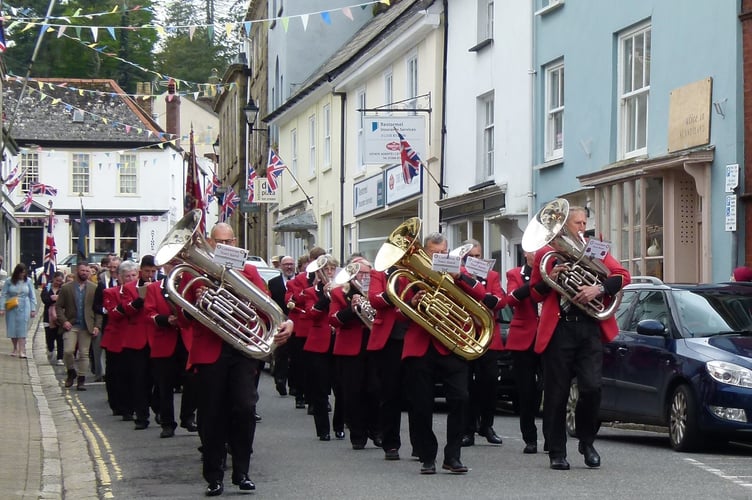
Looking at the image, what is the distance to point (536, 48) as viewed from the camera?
76.1 feet

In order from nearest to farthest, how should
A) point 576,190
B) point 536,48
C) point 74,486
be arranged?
point 74,486
point 576,190
point 536,48

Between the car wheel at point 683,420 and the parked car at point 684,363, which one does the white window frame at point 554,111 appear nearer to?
the parked car at point 684,363

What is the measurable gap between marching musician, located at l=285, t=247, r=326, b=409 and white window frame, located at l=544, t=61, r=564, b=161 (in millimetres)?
7302

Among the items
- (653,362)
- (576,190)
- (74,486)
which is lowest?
(74,486)

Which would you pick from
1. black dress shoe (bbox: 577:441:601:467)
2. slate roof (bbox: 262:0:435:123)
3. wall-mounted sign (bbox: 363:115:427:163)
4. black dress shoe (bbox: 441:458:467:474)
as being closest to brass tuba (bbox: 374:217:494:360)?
black dress shoe (bbox: 441:458:467:474)

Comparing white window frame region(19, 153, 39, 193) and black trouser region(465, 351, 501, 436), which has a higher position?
white window frame region(19, 153, 39, 193)

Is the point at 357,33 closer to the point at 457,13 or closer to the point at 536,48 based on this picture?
the point at 457,13

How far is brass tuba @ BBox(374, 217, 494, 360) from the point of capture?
10.2 meters

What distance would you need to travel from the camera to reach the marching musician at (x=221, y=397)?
30.9ft

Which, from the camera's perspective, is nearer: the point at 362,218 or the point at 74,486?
the point at 74,486

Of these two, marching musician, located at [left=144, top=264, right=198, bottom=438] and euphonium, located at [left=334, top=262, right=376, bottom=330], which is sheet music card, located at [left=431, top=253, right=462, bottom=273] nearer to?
euphonium, located at [left=334, top=262, right=376, bottom=330]

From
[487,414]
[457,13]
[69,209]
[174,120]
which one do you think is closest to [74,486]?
[487,414]

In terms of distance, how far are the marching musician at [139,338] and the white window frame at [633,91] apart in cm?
804

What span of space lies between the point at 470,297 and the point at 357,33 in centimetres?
3192
